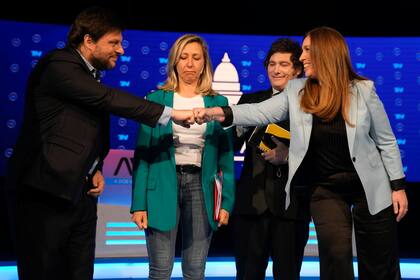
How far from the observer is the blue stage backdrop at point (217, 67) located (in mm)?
5207

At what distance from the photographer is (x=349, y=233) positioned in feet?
9.16

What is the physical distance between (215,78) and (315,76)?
2679 mm

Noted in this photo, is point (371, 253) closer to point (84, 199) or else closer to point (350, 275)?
point (350, 275)

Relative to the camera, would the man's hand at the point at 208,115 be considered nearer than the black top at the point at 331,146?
No

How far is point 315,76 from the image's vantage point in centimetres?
285

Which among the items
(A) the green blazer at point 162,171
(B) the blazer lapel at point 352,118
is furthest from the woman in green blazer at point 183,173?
(B) the blazer lapel at point 352,118

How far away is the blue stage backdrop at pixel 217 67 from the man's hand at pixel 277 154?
7.57ft

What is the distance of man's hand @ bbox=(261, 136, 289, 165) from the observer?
10.4 feet

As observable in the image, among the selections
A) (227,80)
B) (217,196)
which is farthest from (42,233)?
(227,80)

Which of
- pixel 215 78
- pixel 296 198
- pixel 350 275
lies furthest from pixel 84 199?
pixel 215 78

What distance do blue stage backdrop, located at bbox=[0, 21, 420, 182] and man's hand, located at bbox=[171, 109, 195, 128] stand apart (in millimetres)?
2586

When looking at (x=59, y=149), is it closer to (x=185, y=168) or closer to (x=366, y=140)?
(x=185, y=168)

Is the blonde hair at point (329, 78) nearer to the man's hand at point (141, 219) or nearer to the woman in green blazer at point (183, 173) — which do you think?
the woman in green blazer at point (183, 173)

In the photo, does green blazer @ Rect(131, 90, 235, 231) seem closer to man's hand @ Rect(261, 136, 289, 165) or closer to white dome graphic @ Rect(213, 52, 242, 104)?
man's hand @ Rect(261, 136, 289, 165)
